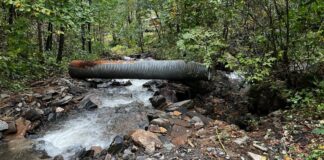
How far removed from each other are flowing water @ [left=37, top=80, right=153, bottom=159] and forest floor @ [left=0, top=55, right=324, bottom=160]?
1.12ft

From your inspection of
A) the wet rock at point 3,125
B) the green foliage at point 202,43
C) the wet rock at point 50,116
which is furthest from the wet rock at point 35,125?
the green foliage at point 202,43

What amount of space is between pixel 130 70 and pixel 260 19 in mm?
4267

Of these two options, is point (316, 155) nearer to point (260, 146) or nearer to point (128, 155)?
point (260, 146)

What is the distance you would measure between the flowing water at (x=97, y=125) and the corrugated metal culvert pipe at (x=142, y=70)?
2.58ft

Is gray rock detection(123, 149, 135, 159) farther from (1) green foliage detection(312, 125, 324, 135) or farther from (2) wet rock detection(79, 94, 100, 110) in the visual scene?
(2) wet rock detection(79, 94, 100, 110)

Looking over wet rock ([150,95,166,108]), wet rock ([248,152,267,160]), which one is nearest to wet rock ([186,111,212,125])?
wet rock ([150,95,166,108])

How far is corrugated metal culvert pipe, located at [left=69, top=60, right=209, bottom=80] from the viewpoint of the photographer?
8703 millimetres

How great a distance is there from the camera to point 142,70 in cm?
928

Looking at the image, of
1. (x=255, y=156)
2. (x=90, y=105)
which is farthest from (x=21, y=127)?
(x=255, y=156)

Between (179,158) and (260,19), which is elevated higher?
(260,19)

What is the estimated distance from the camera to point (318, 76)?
636 cm

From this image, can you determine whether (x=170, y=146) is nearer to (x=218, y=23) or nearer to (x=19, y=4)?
(x=19, y=4)

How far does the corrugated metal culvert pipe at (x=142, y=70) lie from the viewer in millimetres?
8703

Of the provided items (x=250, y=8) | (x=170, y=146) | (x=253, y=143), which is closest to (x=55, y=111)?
(x=170, y=146)
